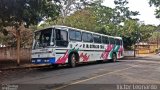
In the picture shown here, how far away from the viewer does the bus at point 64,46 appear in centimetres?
2011

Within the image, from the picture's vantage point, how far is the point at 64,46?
69.5 feet

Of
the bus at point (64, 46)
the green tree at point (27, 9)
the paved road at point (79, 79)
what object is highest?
the green tree at point (27, 9)

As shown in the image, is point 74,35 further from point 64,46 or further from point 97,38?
point 97,38

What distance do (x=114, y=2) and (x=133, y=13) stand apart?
4810 mm

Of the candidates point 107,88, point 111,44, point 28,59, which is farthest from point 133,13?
point 107,88

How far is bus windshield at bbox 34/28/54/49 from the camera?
2024cm

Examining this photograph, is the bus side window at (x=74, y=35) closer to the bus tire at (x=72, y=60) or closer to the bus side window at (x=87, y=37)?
the bus side window at (x=87, y=37)

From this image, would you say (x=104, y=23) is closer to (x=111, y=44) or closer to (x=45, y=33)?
(x=111, y=44)

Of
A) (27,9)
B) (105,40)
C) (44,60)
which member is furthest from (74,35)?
(105,40)

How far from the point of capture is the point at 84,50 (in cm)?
2438

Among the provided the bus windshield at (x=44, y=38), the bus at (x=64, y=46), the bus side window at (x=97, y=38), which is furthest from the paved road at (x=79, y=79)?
the bus side window at (x=97, y=38)

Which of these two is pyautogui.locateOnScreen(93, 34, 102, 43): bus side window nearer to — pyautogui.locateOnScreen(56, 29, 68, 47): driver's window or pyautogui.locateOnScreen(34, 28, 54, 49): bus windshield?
pyautogui.locateOnScreen(56, 29, 68, 47): driver's window

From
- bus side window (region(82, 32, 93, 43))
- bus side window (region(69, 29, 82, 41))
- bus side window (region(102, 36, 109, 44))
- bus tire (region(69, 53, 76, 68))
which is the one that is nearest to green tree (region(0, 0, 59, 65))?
bus side window (region(69, 29, 82, 41))

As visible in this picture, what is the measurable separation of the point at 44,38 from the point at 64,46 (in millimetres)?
1561
